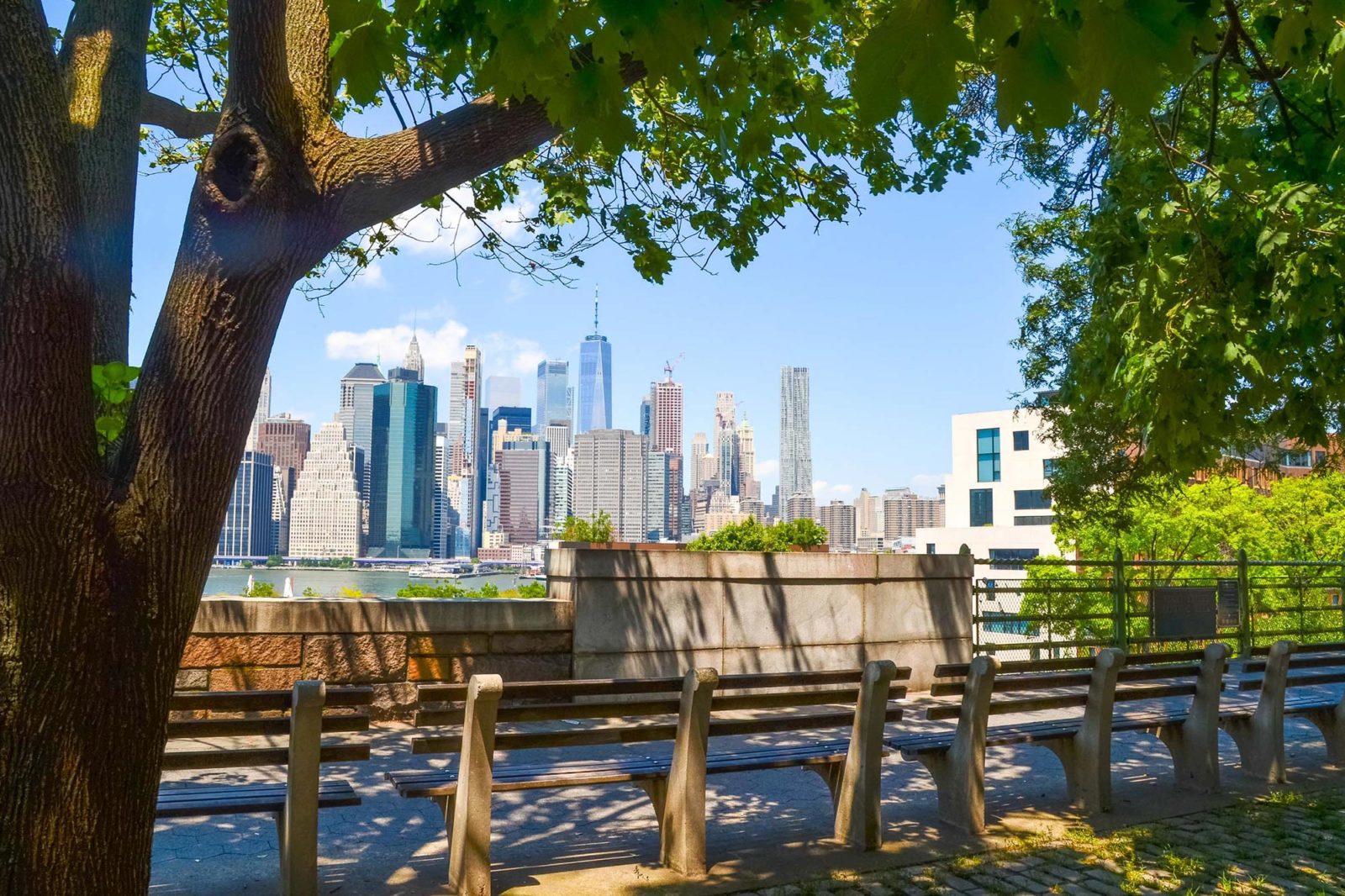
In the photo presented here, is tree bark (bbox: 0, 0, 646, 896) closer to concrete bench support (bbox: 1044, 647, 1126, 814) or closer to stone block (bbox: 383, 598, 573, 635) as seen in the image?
concrete bench support (bbox: 1044, 647, 1126, 814)

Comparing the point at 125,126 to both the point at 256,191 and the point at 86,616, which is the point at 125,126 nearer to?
the point at 256,191

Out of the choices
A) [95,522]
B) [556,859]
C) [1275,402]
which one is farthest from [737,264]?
[95,522]

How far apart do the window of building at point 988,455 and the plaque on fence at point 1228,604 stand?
59.4 meters

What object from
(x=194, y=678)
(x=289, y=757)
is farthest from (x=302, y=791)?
(x=194, y=678)

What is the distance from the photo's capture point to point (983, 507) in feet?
247

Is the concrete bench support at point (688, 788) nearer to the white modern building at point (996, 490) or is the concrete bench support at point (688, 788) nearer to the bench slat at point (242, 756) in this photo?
the bench slat at point (242, 756)

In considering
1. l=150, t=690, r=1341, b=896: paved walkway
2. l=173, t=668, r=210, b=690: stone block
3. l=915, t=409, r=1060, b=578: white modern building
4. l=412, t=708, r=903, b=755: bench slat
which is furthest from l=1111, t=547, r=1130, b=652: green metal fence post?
l=915, t=409, r=1060, b=578: white modern building

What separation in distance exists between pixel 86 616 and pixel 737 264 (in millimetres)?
6441

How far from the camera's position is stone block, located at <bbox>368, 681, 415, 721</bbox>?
321 inches

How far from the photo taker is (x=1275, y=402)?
25.9ft

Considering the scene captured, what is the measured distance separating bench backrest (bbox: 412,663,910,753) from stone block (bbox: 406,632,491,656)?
3531mm

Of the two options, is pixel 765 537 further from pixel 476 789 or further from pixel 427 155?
pixel 427 155

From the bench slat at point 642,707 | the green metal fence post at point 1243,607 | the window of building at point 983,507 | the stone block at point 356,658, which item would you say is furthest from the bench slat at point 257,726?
the window of building at point 983,507

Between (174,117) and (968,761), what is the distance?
7106 mm
